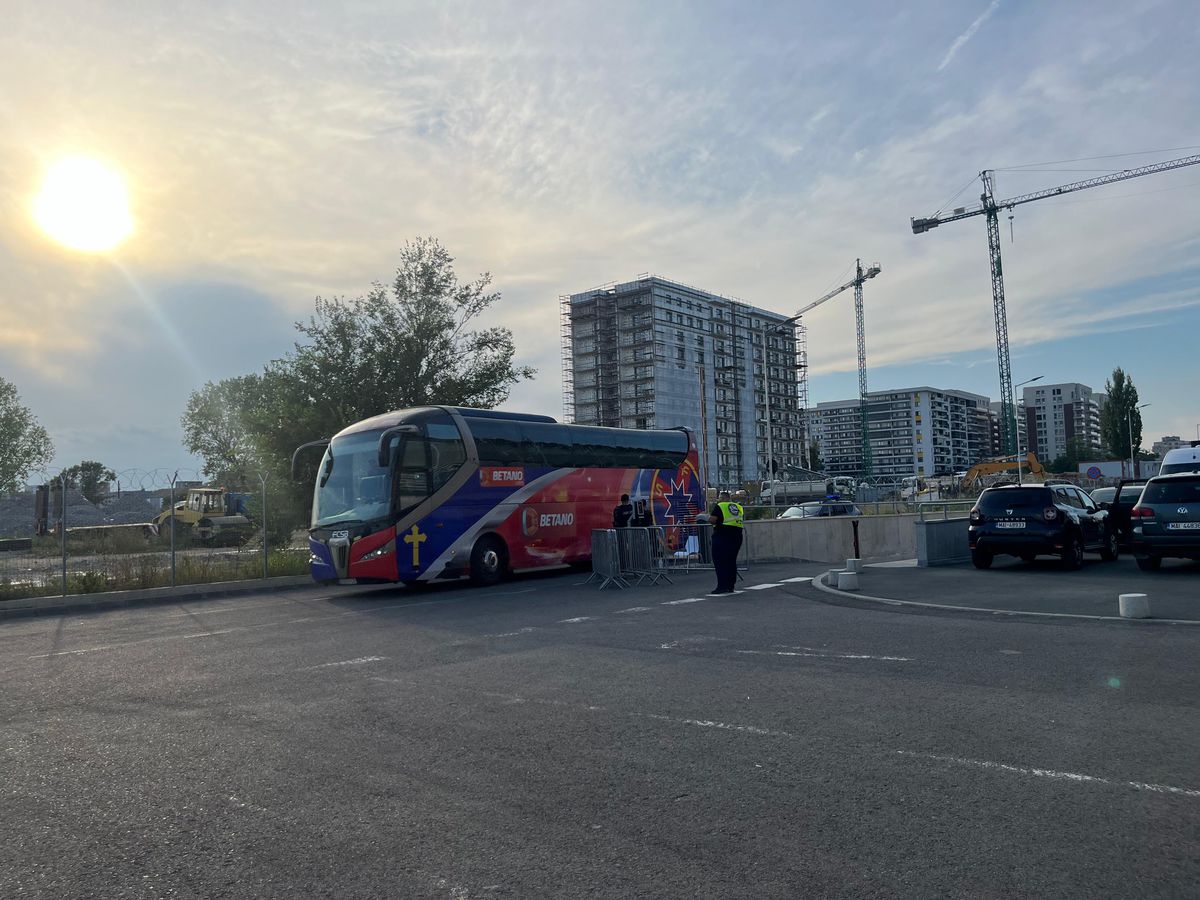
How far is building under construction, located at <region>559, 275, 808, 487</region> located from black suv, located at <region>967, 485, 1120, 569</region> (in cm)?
10480

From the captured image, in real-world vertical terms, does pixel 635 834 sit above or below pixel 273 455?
below

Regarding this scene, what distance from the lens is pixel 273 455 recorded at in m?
29.8

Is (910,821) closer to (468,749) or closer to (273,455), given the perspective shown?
(468,749)

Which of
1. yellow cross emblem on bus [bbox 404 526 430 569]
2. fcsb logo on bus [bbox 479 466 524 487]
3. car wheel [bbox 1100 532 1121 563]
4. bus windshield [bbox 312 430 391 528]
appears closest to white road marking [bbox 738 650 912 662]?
yellow cross emblem on bus [bbox 404 526 430 569]

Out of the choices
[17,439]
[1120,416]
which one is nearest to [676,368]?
[1120,416]

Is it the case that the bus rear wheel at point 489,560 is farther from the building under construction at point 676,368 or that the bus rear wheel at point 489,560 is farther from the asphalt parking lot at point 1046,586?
the building under construction at point 676,368

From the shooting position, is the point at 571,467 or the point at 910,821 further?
the point at 571,467

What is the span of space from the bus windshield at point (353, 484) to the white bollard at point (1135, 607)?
41.0 ft

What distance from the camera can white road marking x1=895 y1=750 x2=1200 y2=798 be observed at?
4.74 m

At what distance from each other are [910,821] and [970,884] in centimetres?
69

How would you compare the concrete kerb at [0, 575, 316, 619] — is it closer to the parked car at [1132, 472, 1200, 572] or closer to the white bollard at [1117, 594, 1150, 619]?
the white bollard at [1117, 594, 1150, 619]

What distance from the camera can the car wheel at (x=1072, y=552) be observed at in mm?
18312

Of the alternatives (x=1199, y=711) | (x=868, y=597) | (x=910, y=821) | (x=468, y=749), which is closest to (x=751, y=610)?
(x=868, y=597)

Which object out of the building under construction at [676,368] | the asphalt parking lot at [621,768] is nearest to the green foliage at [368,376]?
the asphalt parking lot at [621,768]
